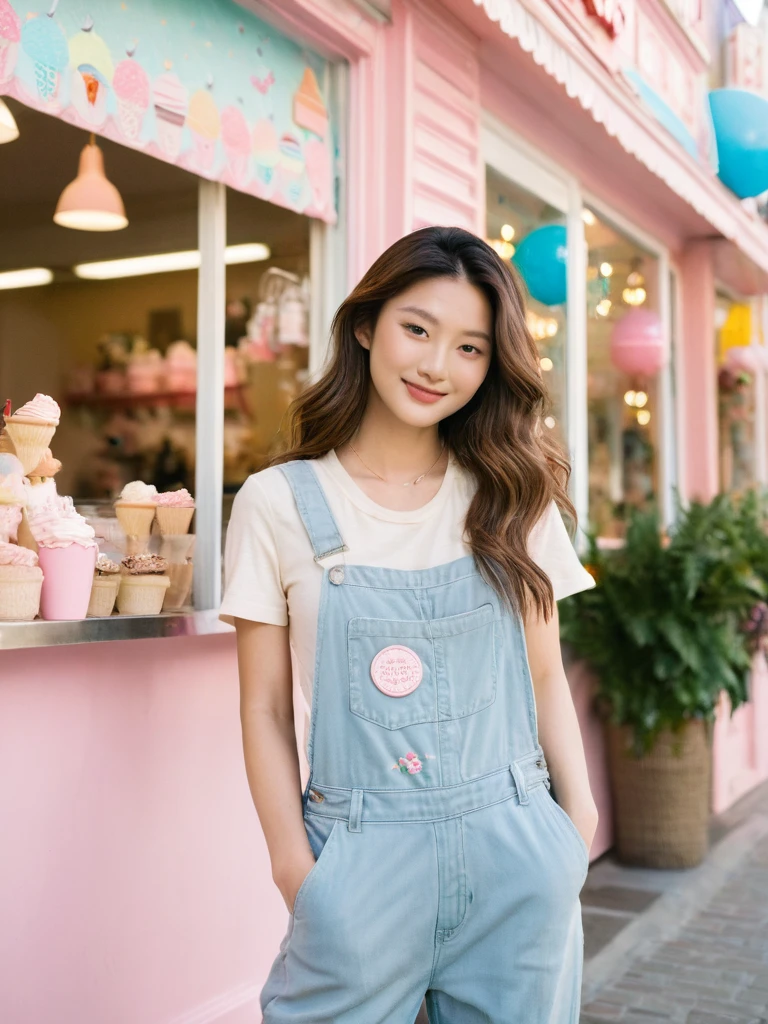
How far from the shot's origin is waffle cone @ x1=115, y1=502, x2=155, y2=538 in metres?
2.82

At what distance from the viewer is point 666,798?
5152 mm

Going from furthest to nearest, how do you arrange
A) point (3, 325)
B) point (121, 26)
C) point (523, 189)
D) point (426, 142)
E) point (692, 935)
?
point (3, 325) → point (523, 189) → point (692, 935) → point (426, 142) → point (121, 26)

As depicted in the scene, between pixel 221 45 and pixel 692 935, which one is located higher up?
pixel 221 45

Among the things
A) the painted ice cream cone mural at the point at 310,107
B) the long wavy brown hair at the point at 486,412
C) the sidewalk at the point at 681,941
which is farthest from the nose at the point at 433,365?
the sidewalk at the point at 681,941

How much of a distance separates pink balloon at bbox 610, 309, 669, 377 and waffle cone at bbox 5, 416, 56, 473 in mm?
4087

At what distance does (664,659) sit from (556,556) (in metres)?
3.19

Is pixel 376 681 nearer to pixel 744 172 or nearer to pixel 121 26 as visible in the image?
pixel 121 26

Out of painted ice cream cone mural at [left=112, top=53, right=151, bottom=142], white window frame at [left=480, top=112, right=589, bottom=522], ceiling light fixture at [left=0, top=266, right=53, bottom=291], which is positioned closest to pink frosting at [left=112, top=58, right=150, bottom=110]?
painted ice cream cone mural at [left=112, top=53, right=151, bottom=142]

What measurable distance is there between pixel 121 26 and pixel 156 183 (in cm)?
82

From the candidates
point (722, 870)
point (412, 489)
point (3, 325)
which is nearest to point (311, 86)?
point (412, 489)

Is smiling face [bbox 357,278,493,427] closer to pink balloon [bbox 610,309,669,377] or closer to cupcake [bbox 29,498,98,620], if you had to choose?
cupcake [bbox 29,498,98,620]

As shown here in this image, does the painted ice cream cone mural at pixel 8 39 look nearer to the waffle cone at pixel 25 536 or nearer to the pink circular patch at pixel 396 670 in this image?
the waffle cone at pixel 25 536

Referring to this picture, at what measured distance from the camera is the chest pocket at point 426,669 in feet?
5.52

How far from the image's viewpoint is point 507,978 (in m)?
1.66
